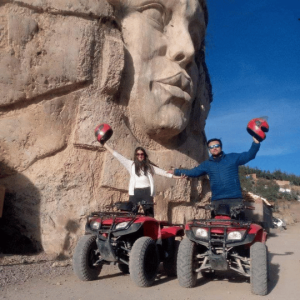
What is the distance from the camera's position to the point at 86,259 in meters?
4.20

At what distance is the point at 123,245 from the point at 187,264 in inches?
31.6

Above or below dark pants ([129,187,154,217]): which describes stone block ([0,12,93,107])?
above

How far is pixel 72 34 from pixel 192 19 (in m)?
3.11

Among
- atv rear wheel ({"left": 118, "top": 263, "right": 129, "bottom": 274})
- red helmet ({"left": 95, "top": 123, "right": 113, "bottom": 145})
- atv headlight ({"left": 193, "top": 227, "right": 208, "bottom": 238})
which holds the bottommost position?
atv rear wheel ({"left": 118, "top": 263, "right": 129, "bottom": 274})

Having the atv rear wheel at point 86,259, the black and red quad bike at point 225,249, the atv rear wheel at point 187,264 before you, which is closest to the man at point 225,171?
the black and red quad bike at point 225,249

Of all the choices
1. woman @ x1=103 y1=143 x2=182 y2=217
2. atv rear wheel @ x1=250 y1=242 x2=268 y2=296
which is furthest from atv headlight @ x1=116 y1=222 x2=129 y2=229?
atv rear wheel @ x1=250 y1=242 x2=268 y2=296

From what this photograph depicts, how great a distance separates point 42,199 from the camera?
5828mm

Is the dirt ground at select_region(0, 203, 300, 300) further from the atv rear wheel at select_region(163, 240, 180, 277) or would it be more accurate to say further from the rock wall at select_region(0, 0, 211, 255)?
the rock wall at select_region(0, 0, 211, 255)

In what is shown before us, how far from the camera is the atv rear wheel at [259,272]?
377 cm

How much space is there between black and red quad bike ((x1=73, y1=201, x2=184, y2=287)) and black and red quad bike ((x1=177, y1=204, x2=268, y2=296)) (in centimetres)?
37

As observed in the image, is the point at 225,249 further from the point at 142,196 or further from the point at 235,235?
the point at 142,196

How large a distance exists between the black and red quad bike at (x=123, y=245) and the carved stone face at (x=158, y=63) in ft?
10.0

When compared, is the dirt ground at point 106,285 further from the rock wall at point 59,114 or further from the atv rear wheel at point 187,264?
the rock wall at point 59,114

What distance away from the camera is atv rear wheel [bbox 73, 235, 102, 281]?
418cm
